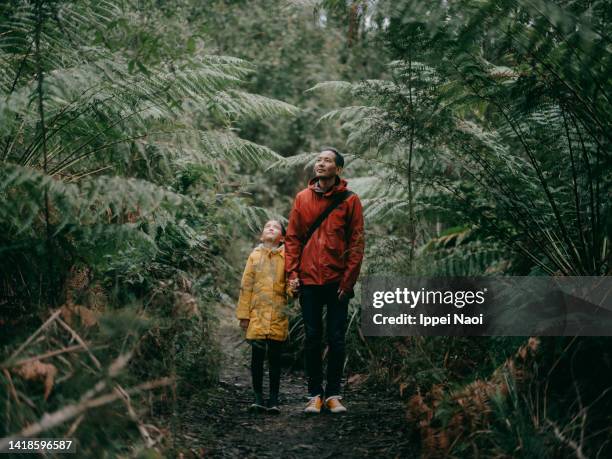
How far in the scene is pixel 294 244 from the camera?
4.20m

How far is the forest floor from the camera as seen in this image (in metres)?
3.33

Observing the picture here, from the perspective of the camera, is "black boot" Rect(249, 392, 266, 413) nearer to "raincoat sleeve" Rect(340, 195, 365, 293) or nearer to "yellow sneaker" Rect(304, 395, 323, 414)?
"yellow sneaker" Rect(304, 395, 323, 414)

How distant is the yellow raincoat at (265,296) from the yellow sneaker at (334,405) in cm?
53

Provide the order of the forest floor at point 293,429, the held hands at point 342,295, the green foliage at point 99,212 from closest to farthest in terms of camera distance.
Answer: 1. the green foliage at point 99,212
2. the forest floor at point 293,429
3. the held hands at point 342,295

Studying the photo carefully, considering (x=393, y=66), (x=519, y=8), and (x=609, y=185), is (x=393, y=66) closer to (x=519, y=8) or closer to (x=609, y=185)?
(x=519, y=8)

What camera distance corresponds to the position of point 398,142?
14.7 feet

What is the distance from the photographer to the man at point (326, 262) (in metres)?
4.03

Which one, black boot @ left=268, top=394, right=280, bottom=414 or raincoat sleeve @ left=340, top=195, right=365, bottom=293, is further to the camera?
black boot @ left=268, top=394, right=280, bottom=414

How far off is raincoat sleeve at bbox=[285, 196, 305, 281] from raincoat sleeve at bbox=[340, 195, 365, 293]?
1.15 ft

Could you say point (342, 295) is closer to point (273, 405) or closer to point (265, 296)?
point (265, 296)

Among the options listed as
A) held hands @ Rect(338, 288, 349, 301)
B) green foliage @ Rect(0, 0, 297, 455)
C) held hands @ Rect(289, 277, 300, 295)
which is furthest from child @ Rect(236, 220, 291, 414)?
held hands @ Rect(338, 288, 349, 301)

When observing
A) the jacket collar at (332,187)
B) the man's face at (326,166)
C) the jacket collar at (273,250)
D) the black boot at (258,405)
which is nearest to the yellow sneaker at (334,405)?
the black boot at (258,405)

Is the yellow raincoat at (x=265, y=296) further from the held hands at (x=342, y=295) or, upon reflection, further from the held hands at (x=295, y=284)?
the held hands at (x=342, y=295)

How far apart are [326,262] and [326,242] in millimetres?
136
